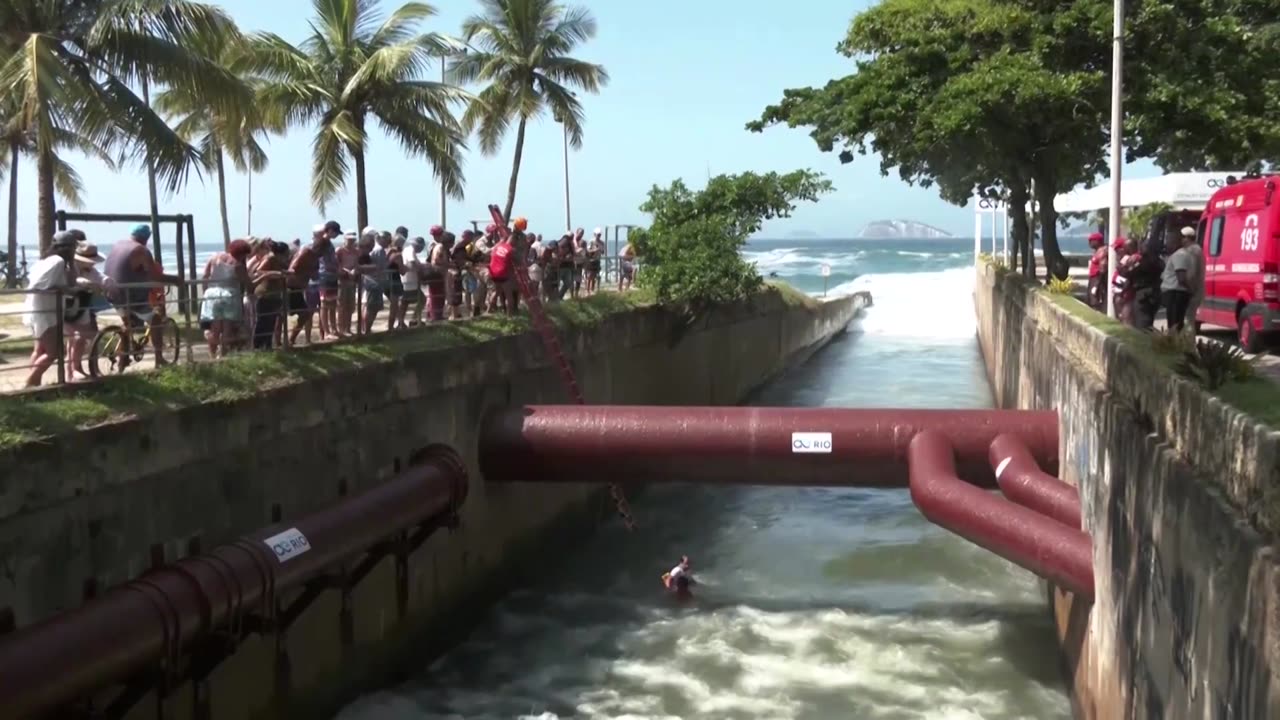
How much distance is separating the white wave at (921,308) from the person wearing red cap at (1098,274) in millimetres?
26667

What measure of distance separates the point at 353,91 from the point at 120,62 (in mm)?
9494

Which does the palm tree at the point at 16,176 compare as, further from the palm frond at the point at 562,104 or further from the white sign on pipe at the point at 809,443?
the white sign on pipe at the point at 809,443

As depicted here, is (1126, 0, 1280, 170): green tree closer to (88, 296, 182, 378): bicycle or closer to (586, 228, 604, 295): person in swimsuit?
(586, 228, 604, 295): person in swimsuit

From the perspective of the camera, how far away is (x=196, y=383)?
→ 9289mm

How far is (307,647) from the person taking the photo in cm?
1009

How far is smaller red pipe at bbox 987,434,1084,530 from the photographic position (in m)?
10.4

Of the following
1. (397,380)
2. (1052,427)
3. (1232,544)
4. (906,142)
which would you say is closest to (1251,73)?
(906,142)

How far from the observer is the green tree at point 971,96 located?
2195cm

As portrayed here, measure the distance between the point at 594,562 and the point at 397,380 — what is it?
4954 millimetres

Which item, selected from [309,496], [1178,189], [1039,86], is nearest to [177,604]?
[309,496]

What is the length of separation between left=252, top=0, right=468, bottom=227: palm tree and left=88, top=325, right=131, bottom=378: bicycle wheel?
40.2 ft

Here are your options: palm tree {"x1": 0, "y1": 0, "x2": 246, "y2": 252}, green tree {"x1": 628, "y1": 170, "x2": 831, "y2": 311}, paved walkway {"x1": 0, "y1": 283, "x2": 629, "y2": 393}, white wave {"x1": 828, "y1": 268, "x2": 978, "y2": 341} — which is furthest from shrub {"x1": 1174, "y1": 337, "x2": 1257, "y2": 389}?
white wave {"x1": 828, "y1": 268, "x2": 978, "y2": 341}

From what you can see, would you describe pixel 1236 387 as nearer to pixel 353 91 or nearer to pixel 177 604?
pixel 177 604

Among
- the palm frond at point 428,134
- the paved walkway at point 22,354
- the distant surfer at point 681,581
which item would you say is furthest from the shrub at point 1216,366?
the palm frond at point 428,134
